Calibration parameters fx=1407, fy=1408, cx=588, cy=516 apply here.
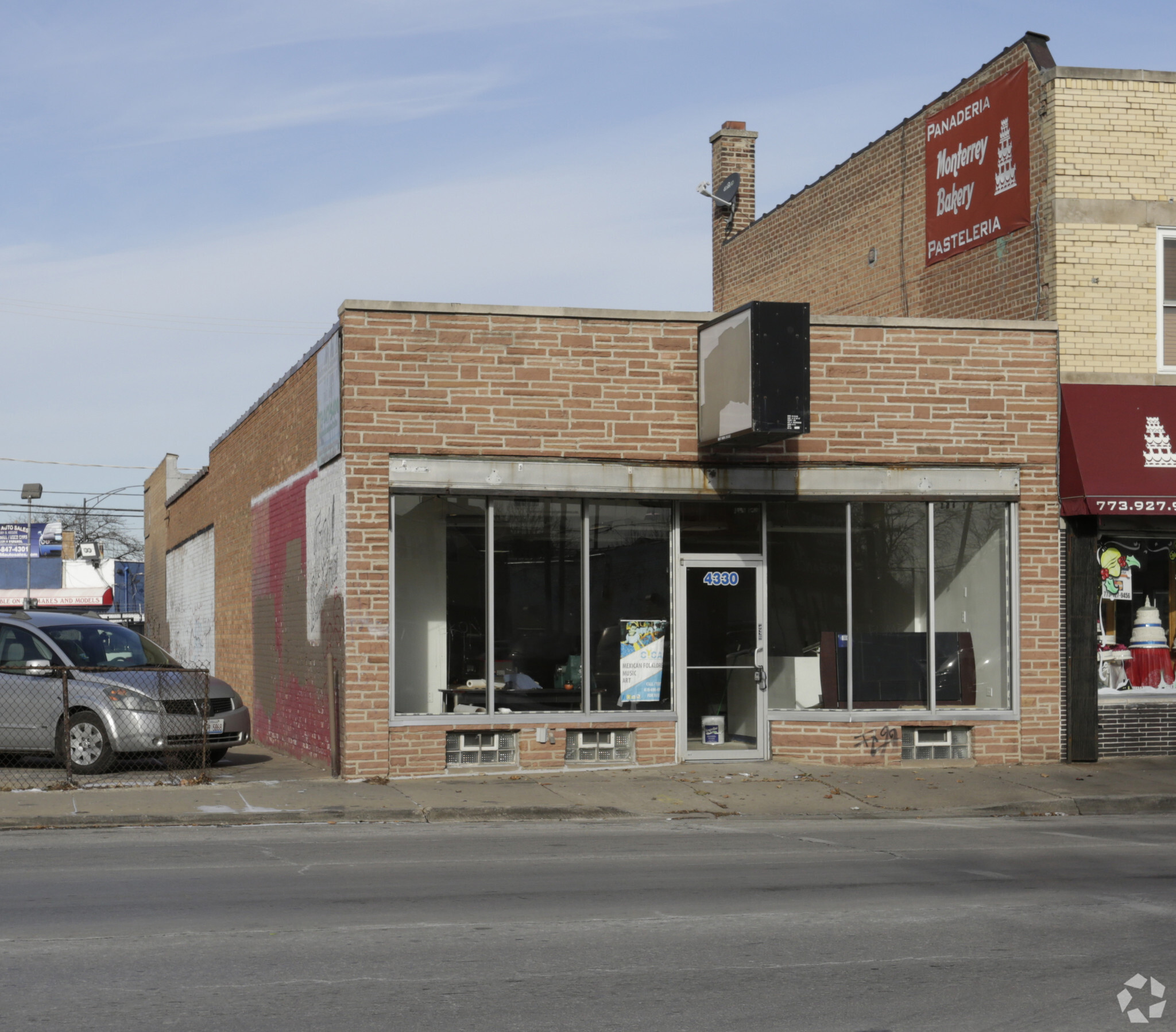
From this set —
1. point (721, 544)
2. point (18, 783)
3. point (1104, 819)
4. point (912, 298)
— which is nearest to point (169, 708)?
point (18, 783)

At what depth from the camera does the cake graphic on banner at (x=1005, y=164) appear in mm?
16922

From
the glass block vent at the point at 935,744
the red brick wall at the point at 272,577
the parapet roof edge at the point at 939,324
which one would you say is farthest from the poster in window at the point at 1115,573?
the red brick wall at the point at 272,577

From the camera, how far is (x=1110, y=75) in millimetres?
16328

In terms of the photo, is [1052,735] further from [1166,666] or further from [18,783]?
[18,783]

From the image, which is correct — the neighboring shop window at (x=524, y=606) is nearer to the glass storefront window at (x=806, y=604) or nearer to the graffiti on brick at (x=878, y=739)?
the glass storefront window at (x=806, y=604)

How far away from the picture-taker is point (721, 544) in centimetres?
1602

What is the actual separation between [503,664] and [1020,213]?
8133mm

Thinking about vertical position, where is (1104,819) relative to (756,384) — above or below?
below

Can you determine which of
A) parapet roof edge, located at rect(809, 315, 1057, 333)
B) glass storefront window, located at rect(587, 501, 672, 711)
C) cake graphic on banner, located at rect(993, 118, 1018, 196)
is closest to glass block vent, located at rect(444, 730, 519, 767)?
glass storefront window, located at rect(587, 501, 672, 711)

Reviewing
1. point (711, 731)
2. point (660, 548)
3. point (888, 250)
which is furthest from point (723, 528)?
point (888, 250)

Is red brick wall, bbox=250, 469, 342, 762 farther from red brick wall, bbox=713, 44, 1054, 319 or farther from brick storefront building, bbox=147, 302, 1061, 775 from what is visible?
red brick wall, bbox=713, 44, 1054, 319

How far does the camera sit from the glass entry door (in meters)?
16.0

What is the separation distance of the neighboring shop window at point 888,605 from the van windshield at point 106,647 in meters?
7.12

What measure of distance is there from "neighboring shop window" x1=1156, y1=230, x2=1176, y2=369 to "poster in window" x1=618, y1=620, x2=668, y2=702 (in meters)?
6.71
